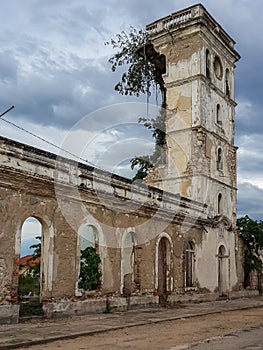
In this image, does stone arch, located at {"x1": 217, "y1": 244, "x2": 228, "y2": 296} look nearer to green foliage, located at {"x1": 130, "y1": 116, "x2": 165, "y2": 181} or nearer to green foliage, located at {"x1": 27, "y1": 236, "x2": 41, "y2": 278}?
green foliage, located at {"x1": 130, "y1": 116, "x2": 165, "y2": 181}

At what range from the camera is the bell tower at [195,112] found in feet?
80.5

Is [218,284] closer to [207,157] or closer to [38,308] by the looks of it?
[207,157]

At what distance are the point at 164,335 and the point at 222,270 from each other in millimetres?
15097

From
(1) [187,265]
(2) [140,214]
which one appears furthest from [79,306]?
(1) [187,265]

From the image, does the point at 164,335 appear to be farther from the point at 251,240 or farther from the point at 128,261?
the point at 251,240

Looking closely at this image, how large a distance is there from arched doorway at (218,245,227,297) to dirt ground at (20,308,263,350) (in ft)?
31.6

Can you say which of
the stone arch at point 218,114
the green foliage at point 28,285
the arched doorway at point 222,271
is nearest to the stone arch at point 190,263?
the arched doorway at point 222,271

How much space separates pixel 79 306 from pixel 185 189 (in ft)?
36.5

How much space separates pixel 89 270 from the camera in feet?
51.2

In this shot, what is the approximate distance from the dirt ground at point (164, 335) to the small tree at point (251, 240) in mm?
12708

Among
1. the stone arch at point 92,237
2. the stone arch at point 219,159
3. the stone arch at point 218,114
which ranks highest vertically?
the stone arch at point 218,114

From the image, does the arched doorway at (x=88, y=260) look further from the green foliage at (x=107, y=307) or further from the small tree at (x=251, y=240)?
the small tree at (x=251, y=240)

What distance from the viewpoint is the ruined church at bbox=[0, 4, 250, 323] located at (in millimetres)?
13703

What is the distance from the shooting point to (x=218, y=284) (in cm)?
2473
